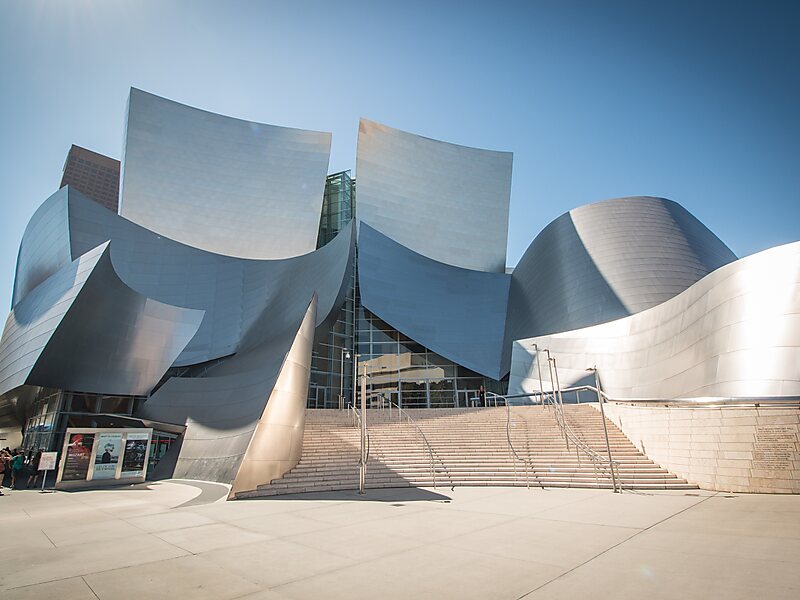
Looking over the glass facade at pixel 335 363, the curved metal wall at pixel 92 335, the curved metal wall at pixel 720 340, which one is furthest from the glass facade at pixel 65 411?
the curved metal wall at pixel 720 340

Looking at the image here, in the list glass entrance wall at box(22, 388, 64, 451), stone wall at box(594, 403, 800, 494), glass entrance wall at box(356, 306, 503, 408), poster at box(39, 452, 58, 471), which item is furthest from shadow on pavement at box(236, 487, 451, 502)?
glass entrance wall at box(356, 306, 503, 408)

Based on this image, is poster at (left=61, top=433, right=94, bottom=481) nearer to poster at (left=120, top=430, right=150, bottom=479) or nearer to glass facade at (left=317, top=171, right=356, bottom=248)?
poster at (left=120, top=430, right=150, bottom=479)

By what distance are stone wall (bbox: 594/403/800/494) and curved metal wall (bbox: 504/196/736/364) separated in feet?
43.7

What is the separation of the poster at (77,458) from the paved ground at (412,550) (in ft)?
13.9

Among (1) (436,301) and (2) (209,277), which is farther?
(1) (436,301)

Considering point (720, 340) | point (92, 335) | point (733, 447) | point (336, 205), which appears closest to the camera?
point (733, 447)

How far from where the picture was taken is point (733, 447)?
8.28 meters

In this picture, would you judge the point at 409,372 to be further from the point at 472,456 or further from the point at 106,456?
the point at 106,456

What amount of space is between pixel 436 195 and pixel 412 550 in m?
35.7

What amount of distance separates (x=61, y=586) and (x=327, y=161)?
3673cm

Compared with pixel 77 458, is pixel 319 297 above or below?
above

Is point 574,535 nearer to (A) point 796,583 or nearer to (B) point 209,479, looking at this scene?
(A) point 796,583

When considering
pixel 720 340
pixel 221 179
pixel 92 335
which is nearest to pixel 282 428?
pixel 92 335

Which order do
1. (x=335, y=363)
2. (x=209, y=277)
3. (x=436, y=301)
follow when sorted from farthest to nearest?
(x=436, y=301) < (x=335, y=363) < (x=209, y=277)
